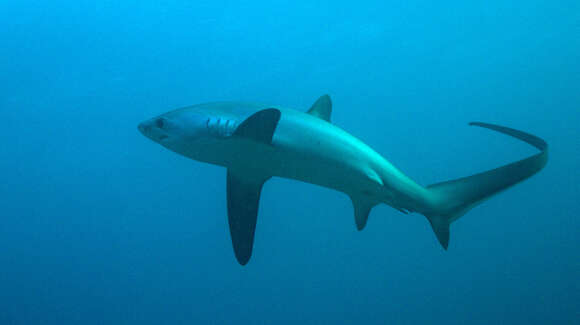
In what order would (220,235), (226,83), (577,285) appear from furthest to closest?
(220,235)
(226,83)
(577,285)

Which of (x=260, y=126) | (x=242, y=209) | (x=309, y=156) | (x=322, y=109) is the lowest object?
(x=242, y=209)

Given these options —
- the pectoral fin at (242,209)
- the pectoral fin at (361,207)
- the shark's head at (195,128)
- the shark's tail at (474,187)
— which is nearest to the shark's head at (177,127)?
the shark's head at (195,128)

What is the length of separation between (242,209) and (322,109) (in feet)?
3.82

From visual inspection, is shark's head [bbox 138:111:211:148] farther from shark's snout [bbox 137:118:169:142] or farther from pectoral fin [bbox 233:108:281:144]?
pectoral fin [bbox 233:108:281:144]

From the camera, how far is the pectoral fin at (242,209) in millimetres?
3338

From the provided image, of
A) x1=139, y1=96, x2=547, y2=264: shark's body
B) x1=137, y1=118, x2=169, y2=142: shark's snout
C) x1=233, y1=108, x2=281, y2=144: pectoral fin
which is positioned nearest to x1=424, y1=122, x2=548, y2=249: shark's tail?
x1=139, y1=96, x2=547, y2=264: shark's body

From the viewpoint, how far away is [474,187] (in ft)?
9.95

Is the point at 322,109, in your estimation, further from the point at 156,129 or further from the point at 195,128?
the point at 156,129

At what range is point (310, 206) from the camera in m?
30.8

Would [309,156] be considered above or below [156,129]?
below

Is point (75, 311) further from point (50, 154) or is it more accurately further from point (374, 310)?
point (374, 310)

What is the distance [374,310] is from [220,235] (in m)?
16.9

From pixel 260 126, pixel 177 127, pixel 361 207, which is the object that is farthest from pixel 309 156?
pixel 177 127

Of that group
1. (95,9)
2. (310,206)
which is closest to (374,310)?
(310,206)
